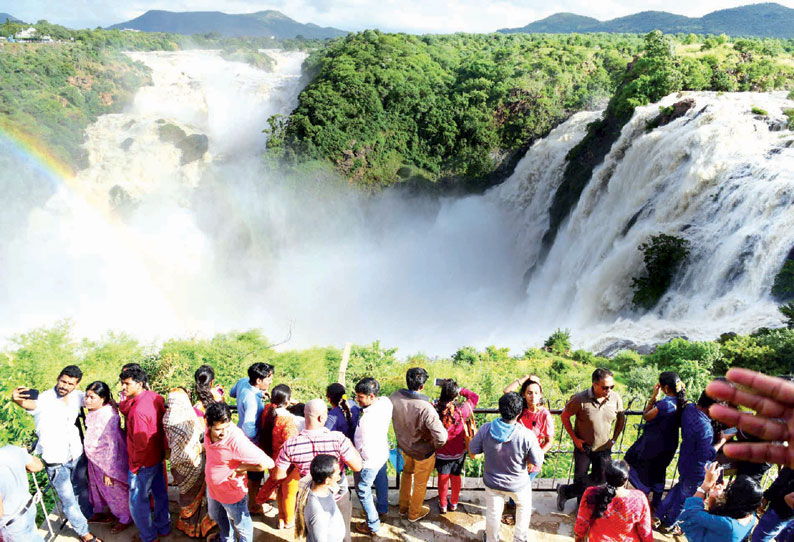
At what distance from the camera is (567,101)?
34.8 meters

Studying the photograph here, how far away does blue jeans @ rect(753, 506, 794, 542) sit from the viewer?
359cm

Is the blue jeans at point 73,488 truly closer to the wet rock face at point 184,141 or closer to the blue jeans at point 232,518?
the blue jeans at point 232,518

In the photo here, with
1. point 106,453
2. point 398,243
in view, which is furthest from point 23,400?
point 398,243

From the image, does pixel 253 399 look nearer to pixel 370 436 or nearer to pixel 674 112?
pixel 370 436

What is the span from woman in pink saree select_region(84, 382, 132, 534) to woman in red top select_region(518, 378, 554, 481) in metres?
3.44

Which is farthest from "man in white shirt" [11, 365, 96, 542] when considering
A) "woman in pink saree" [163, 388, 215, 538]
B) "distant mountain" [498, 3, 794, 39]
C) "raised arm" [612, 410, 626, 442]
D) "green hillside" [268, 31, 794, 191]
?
"distant mountain" [498, 3, 794, 39]

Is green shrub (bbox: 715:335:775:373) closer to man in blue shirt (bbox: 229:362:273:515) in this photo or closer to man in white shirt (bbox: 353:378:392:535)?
man in white shirt (bbox: 353:378:392:535)

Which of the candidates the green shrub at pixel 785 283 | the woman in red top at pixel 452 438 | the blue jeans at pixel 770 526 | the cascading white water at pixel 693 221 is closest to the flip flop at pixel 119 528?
the woman in red top at pixel 452 438

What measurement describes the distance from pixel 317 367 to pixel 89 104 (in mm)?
44309

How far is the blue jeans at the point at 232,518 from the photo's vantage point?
12.9 feet

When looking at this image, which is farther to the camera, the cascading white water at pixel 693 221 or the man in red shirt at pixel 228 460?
the cascading white water at pixel 693 221

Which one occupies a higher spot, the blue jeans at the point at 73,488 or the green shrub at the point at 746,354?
the blue jeans at the point at 73,488

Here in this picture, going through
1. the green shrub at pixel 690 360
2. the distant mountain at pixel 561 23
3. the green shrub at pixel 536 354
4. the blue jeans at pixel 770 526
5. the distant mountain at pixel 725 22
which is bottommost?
the green shrub at pixel 536 354

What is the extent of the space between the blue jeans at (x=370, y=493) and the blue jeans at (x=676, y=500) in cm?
247
